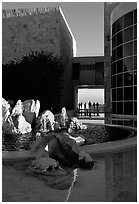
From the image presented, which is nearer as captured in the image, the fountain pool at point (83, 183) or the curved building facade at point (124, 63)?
the fountain pool at point (83, 183)

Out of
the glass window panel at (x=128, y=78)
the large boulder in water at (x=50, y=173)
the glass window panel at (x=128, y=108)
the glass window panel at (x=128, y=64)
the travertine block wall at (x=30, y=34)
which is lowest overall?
the large boulder in water at (x=50, y=173)

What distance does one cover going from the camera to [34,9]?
3155 centimetres

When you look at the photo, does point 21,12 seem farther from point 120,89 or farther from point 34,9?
point 120,89

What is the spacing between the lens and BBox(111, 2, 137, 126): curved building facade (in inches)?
755

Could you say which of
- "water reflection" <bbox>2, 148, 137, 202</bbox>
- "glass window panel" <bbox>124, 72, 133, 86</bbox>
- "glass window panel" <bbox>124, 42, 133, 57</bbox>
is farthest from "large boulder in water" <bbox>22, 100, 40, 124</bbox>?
"glass window panel" <bbox>124, 42, 133, 57</bbox>

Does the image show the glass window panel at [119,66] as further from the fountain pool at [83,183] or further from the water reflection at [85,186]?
the water reflection at [85,186]

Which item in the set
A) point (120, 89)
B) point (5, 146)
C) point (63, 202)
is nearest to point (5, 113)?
point (5, 146)

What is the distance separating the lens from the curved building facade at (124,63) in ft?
63.0

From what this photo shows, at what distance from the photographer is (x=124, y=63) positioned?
20375mm

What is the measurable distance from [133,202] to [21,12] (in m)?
33.2

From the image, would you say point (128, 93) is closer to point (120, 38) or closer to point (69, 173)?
point (120, 38)

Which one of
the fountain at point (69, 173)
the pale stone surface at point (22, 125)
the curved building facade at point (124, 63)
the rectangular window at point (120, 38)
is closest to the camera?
the fountain at point (69, 173)

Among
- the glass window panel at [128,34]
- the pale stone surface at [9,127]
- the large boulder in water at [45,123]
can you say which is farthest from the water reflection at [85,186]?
the glass window panel at [128,34]

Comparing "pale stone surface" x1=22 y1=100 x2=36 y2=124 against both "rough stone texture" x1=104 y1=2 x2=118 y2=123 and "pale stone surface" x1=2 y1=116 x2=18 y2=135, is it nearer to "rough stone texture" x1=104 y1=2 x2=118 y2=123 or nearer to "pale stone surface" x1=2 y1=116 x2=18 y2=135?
"pale stone surface" x1=2 y1=116 x2=18 y2=135
